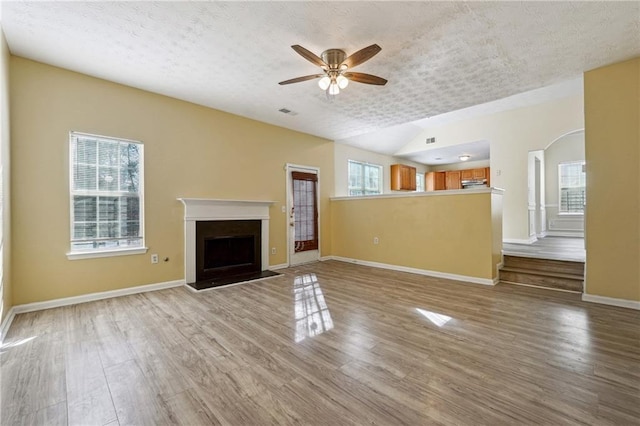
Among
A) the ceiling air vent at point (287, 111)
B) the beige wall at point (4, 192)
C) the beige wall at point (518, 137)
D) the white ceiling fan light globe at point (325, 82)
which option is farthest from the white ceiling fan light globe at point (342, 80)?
the beige wall at point (518, 137)

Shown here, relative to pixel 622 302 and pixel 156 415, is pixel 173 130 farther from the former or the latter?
pixel 622 302

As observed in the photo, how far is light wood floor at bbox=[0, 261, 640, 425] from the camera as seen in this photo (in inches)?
61.7

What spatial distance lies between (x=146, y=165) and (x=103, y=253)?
1337mm

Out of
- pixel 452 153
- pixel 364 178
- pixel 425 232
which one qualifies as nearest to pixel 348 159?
pixel 364 178

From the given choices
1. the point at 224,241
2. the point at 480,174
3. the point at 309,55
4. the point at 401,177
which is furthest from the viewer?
the point at 480,174

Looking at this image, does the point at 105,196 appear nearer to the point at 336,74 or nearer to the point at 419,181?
the point at 336,74

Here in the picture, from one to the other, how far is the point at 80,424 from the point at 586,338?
3.77m

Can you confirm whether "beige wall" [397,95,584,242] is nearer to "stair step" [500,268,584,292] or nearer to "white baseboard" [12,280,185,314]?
"stair step" [500,268,584,292]

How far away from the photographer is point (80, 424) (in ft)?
4.89

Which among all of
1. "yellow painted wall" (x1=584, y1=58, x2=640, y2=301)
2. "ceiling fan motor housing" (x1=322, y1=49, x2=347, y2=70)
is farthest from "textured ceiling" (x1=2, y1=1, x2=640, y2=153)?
"yellow painted wall" (x1=584, y1=58, x2=640, y2=301)

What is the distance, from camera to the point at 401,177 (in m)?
8.62

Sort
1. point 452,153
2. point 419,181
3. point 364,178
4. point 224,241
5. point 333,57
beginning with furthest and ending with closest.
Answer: point 419,181 → point 452,153 → point 364,178 → point 224,241 → point 333,57

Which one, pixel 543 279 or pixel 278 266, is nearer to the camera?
pixel 543 279

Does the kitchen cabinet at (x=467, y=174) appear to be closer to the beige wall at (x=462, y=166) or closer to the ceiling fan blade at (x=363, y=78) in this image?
the beige wall at (x=462, y=166)
